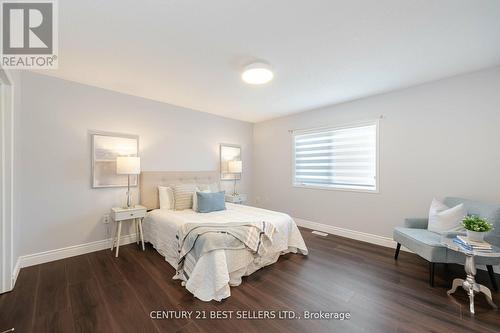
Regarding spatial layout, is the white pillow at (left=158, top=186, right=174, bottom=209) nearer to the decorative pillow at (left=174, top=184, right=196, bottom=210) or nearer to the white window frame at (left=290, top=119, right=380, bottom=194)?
the decorative pillow at (left=174, top=184, right=196, bottom=210)

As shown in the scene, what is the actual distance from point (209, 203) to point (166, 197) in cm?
78

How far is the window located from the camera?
3.44 metres

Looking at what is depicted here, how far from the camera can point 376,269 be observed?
2492 mm

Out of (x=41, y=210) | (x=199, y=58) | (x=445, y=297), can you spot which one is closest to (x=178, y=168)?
(x=41, y=210)

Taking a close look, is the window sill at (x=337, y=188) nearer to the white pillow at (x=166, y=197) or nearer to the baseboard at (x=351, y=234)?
the baseboard at (x=351, y=234)

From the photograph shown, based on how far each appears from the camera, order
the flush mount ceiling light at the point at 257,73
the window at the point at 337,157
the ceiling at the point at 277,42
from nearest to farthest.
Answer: the ceiling at the point at 277,42, the flush mount ceiling light at the point at 257,73, the window at the point at 337,157

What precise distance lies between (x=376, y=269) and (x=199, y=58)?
330 centimetres

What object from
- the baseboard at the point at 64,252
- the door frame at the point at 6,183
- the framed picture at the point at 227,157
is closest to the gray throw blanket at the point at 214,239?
the baseboard at the point at 64,252

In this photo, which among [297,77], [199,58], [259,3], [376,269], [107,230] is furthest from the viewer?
[107,230]

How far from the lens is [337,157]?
3826 mm

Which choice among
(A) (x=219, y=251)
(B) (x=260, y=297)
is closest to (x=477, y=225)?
(B) (x=260, y=297)

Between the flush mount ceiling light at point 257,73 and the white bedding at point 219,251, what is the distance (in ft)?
6.01

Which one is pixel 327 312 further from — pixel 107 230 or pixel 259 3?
pixel 107 230

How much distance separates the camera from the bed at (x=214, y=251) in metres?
1.97
